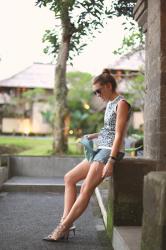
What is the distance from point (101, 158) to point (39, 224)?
1.62 meters

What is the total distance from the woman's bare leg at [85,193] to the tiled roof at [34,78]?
34668mm

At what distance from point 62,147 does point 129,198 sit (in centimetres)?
938

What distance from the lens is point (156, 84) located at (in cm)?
500

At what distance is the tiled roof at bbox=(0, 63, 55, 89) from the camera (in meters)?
38.8

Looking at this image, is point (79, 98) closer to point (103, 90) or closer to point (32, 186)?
point (32, 186)

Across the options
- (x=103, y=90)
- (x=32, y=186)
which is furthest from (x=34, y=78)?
(x=103, y=90)

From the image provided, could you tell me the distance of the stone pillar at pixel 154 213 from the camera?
2484mm

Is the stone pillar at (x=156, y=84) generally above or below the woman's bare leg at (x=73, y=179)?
above

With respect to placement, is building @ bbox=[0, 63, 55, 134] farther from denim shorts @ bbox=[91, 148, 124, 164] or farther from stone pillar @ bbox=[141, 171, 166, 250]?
stone pillar @ bbox=[141, 171, 166, 250]

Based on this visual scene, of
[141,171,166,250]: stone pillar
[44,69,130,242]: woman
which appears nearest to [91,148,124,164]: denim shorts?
[44,69,130,242]: woman

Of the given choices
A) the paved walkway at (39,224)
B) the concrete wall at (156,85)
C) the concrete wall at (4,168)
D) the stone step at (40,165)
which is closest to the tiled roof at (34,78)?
the stone step at (40,165)

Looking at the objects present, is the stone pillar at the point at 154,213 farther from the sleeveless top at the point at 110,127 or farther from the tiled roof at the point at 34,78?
the tiled roof at the point at 34,78

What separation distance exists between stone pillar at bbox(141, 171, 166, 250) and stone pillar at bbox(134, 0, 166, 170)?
1870mm

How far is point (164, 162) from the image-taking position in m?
4.72
